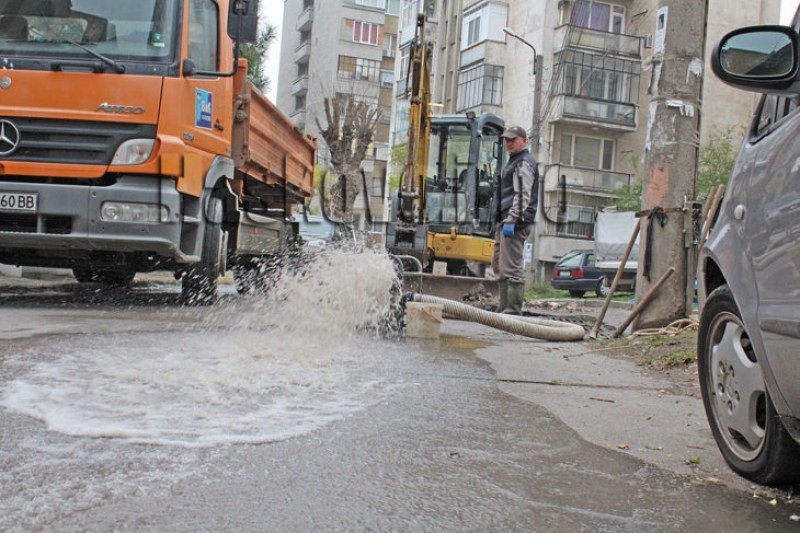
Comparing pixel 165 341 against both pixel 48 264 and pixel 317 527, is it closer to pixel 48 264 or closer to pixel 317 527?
pixel 48 264

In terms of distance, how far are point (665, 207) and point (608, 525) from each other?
5.69 meters

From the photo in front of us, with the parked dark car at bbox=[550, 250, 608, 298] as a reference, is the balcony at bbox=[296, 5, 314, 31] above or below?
above

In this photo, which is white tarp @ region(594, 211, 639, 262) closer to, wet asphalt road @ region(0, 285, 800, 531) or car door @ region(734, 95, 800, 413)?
wet asphalt road @ region(0, 285, 800, 531)

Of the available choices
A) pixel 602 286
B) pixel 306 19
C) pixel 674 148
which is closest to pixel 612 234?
pixel 602 286

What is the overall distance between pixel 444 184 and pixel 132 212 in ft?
29.5

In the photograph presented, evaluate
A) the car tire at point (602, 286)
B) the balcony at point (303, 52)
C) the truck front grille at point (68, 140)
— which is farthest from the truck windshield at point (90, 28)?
the balcony at point (303, 52)

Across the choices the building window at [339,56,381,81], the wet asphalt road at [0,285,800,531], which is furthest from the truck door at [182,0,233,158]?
the building window at [339,56,381,81]

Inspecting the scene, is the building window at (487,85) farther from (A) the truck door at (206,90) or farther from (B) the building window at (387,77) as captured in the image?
(A) the truck door at (206,90)

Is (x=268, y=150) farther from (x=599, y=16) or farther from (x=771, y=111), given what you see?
(x=599, y=16)

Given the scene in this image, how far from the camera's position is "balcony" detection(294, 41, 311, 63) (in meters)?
67.2

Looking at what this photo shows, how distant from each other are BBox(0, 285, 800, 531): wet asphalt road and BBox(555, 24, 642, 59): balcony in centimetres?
3788

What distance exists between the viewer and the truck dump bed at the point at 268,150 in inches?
347

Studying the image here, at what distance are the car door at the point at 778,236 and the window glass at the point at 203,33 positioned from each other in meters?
5.96

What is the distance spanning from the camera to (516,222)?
9.37m
